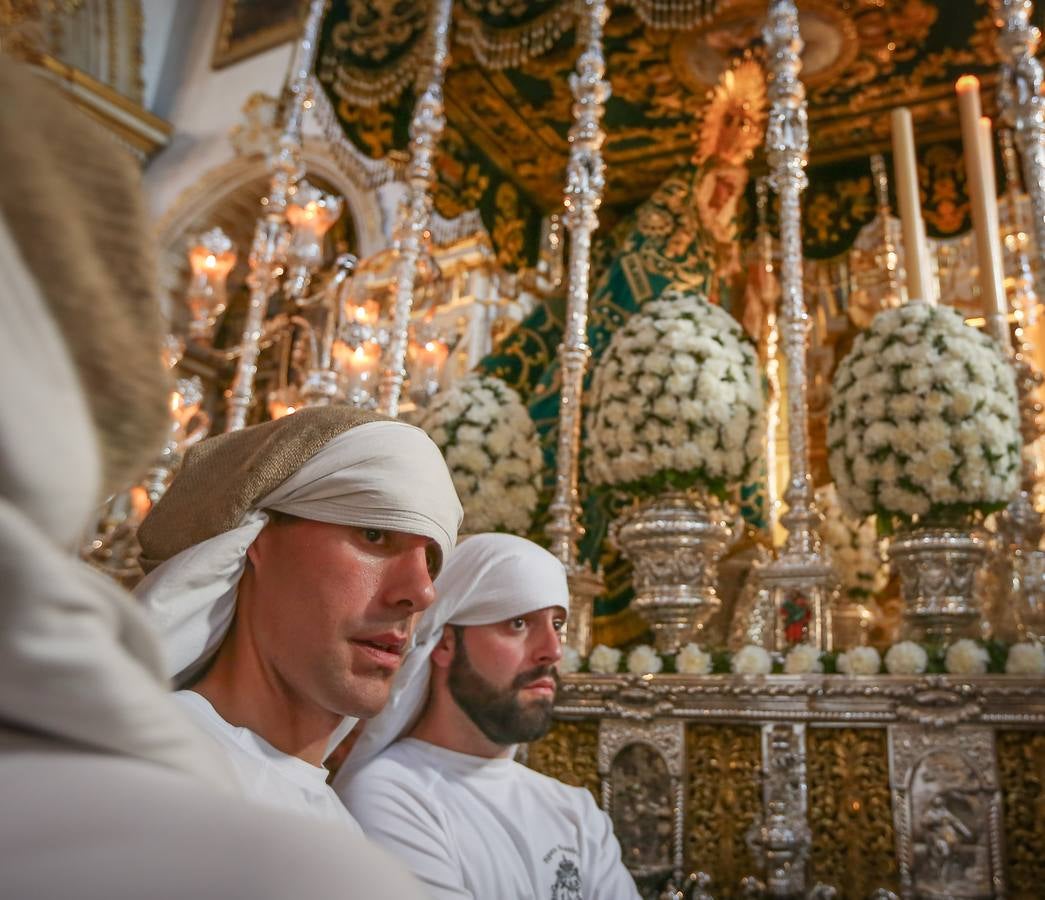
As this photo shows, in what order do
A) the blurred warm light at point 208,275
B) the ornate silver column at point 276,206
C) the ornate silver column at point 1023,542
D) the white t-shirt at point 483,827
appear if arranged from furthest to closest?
the blurred warm light at point 208,275, the ornate silver column at point 276,206, the ornate silver column at point 1023,542, the white t-shirt at point 483,827

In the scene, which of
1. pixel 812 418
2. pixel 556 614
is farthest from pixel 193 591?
pixel 812 418

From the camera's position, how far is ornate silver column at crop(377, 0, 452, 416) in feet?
11.6

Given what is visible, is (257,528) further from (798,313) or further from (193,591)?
(798,313)

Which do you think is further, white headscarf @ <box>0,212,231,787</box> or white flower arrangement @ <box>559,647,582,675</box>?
white flower arrangement @ <box>559,647,582,675</box>

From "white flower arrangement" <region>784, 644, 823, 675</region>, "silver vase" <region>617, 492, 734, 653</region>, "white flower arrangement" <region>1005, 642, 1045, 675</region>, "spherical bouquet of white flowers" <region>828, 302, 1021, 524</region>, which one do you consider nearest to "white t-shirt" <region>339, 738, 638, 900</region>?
"white flower arrangement" <region>784, 644, 823, 675</region>

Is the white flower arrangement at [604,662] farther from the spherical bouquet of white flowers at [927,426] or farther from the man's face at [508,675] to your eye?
the spherical bouquet of white flowers at [927,426]

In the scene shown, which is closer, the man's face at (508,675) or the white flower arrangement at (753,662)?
the man's face at (508,675)

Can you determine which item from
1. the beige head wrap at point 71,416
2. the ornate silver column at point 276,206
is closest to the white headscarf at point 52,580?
the beige head wrap at point 71,416

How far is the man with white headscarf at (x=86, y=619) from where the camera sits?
365 mm

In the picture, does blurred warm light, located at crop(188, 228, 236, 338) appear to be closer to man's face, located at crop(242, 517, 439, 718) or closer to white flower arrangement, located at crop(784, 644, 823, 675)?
white flower arrangement, located at crop(784, 644, 823, 675)

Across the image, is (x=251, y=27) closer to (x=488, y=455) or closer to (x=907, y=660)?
(x=488, y=455)

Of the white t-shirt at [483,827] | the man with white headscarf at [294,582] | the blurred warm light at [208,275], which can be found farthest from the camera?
the blurred warm light at [208,275]

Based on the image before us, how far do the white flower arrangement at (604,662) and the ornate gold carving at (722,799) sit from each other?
0.28 m

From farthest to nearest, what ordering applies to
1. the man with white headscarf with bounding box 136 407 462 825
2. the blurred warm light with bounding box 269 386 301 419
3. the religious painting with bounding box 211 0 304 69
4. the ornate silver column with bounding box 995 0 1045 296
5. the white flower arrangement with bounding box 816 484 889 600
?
the religious painting with bounding box 211 0 304 69 < the blurred warm light with bounding box 269 386 301 419 < the white flower arrangement with bounding box 816 484 889 600 < the ornate silver column with bounding box 995 0 1045 296 < the man with white headscarf with bounding box 136 407 462 825
